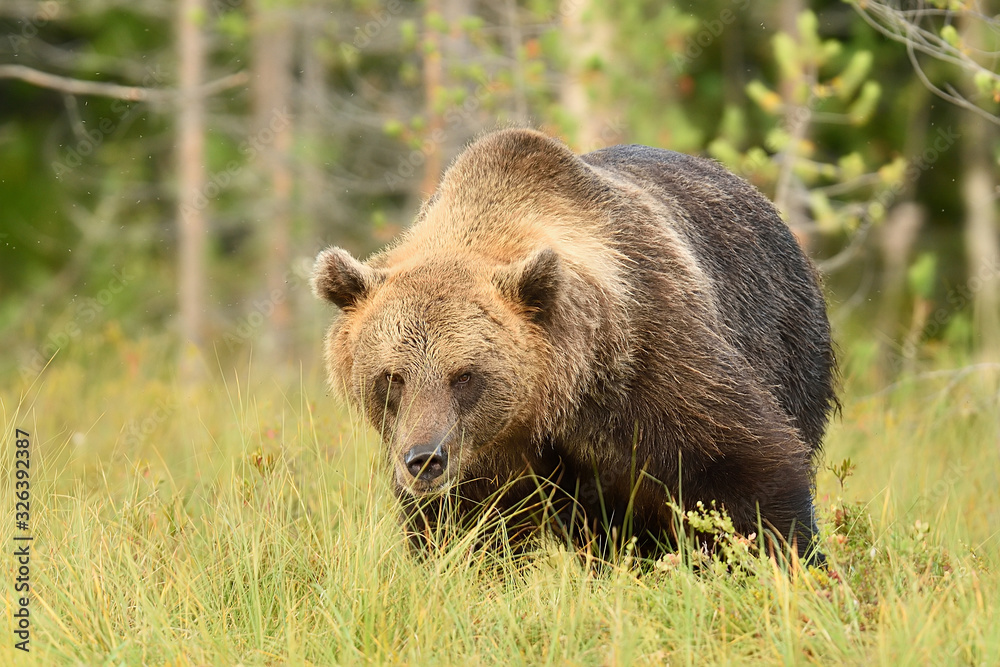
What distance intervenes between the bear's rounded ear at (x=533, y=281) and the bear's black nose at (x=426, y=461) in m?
0.68

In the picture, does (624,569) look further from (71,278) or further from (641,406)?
(71,278)

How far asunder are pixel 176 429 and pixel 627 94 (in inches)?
211

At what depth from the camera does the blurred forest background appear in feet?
34.0

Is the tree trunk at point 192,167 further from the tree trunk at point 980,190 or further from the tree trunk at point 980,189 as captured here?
the tree trunk at point 980,190

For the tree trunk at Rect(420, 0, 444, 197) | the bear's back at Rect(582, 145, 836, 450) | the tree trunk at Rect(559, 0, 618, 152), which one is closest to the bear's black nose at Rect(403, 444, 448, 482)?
the bear's back at Rect(582, 145, 836, 450)

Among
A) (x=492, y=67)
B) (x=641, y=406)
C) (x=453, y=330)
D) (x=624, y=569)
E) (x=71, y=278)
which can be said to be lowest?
(x=71, y=278)

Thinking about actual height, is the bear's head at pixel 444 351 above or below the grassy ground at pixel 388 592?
above

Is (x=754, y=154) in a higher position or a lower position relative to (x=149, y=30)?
lower

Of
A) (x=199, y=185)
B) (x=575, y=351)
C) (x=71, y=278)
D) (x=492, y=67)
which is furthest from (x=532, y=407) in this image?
(x=71, y=278)

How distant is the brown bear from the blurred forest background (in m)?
3.97

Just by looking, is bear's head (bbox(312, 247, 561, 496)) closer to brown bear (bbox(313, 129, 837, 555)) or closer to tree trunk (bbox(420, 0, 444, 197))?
brown bear (bbox(313, 129, 837, 555))

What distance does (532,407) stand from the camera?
446 cm

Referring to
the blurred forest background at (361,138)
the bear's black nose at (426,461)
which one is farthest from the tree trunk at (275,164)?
the bear's black nose at (426,461)

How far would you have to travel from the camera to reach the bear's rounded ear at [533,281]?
14.1 feet
